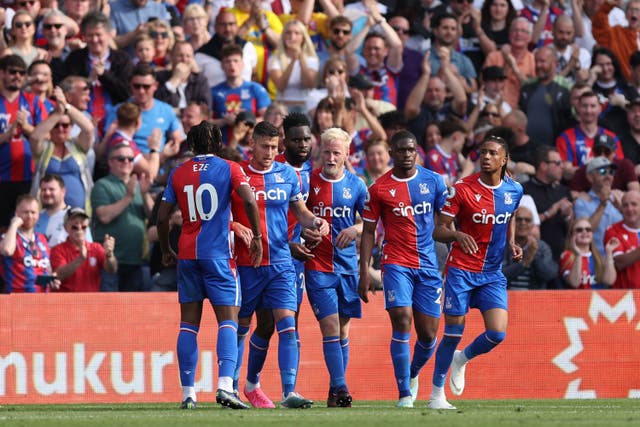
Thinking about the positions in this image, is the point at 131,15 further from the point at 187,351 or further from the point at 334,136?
the point at 187,351

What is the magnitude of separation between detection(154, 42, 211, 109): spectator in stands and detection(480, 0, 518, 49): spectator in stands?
534 cm

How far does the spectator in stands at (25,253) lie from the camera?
52.6 ft

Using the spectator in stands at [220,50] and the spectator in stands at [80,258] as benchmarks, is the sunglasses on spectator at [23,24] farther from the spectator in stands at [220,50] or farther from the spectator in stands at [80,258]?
the spectator in stands at [80,258]

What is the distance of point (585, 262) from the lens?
698 inches

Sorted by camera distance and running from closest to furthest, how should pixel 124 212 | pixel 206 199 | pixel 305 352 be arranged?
1. pixel 206 199
2. pixel 305 352
3. pixel 124 212

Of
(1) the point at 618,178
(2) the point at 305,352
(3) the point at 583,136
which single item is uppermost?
(3) the point at 583,136

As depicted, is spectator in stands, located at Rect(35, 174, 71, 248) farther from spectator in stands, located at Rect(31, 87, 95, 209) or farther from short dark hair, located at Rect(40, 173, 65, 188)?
spectator in stands, located at Rect(31, 87, 95, 209)

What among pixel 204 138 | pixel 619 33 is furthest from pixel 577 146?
pixel 204 138

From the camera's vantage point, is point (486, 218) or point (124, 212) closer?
point (486, 218)

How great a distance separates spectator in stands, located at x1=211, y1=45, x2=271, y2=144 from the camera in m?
19.0

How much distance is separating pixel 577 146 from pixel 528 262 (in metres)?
3.57

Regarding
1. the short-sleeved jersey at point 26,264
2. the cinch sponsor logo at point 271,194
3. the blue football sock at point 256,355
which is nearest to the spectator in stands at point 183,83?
the short-sleeved jersey at point 26,264

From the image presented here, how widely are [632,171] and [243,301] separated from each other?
7.99 meters

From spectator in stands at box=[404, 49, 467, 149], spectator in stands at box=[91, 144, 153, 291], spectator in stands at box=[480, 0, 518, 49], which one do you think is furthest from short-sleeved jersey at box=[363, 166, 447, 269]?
spectator in stands at box=[480, 0, 518, 49]
